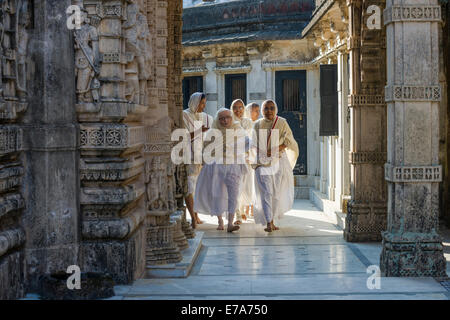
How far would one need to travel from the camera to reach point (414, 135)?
7160 millimetres

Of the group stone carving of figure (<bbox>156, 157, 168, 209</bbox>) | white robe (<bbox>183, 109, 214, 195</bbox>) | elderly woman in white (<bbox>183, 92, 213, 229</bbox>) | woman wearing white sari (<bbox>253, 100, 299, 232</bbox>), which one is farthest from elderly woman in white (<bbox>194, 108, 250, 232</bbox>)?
stone carving of figure (<bbox>156, 157, 168, 209</bbox>)

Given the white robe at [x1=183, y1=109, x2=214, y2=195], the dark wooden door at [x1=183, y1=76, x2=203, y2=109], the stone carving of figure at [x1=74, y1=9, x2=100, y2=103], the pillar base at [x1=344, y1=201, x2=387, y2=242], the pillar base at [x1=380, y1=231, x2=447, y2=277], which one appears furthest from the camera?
the dark wooden door at [x1=183, y1=76, x2=203, y2=109]

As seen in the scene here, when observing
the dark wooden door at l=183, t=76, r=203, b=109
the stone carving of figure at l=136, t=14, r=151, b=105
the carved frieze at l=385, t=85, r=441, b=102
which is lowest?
the carved frieze at l=385, t=85, r=441, b=102

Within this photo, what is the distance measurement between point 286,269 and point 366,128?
2876mm

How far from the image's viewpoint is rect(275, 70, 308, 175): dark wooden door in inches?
683

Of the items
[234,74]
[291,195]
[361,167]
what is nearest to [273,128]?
[291,195]

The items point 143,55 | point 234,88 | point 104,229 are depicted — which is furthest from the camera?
point 234,88

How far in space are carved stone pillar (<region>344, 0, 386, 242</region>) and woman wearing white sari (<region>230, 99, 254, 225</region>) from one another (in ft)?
10.3

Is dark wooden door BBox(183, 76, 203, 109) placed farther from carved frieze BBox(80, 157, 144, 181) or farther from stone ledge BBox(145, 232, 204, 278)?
carved frieze BBox(80, 157, 144, 181)

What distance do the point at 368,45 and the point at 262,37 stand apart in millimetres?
7220

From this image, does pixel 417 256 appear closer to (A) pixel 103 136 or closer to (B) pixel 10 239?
Answer: (A) pixel 103 136

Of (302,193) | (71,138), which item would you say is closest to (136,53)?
(71,138)
